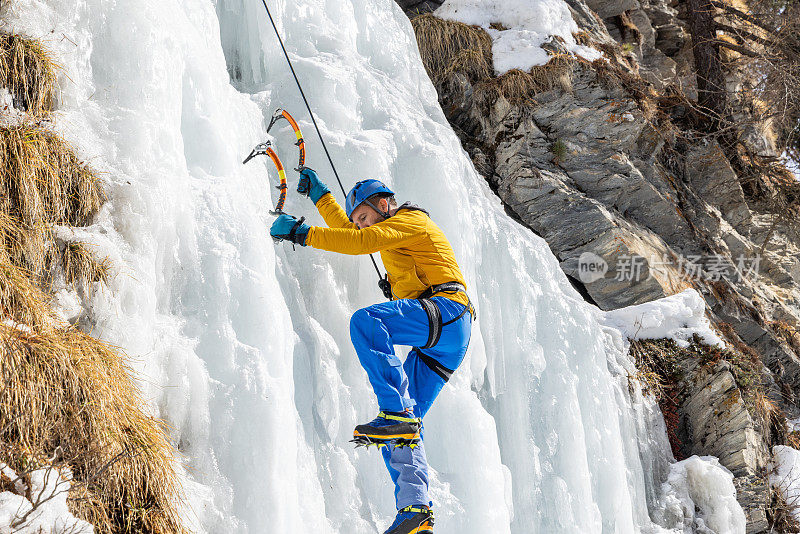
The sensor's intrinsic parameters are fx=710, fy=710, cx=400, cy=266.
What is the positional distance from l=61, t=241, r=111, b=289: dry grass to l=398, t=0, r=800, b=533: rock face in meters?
5.31

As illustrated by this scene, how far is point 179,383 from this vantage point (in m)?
3.60

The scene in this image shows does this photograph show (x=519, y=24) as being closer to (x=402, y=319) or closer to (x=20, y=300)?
(x=402, y=319)

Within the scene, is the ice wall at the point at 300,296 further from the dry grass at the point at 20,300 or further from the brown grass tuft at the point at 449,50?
the brown grass tuft at the point at 449,50

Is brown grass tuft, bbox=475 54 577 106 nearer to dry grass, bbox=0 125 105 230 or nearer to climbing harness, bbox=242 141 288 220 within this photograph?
climbing harness, bbox=242 141 288 220

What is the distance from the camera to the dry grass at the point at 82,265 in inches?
138

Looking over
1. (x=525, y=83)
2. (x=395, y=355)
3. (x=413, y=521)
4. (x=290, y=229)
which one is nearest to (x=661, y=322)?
(x=525, y=83)

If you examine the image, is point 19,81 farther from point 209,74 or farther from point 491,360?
point 491,360

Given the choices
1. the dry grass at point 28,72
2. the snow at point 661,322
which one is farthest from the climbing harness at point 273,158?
the snow at point 661,322

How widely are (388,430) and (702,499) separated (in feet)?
14.8

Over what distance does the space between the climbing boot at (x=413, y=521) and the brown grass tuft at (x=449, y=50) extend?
6238mm

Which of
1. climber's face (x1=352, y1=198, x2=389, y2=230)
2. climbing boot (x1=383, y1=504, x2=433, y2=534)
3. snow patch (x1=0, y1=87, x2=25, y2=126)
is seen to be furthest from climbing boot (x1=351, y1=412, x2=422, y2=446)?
snow patch (x1=0, y1=87, x2=25, y2=126)

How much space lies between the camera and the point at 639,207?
873 cm

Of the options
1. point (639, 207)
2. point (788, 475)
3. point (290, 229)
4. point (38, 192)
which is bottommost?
point (788, 475)

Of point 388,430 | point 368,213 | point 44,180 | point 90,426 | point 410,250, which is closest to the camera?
point 90,426
